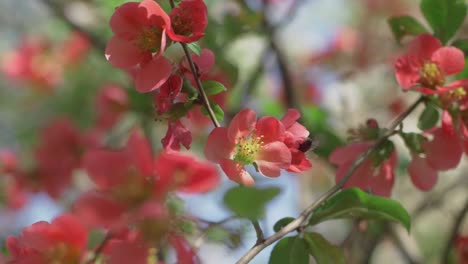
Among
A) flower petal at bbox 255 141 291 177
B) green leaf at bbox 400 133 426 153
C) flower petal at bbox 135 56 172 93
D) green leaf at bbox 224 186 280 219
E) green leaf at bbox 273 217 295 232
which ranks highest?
flower petal at bbox 135 56 172 93

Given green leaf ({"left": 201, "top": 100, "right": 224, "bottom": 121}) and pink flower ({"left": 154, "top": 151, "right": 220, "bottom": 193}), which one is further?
green leaf ({"left": 201, "top": 100, "right": 224, "bottom": 121})

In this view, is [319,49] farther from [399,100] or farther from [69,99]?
[69,99]

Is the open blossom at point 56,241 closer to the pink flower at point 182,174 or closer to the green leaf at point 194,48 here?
the pink flower at point 182,174

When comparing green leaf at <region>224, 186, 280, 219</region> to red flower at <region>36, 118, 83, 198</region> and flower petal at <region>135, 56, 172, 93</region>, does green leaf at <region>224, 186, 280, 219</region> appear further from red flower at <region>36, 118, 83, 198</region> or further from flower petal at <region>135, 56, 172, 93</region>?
red flower at <region>36, 118, 83, 198</region>

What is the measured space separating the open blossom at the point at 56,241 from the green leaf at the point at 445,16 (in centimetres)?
54

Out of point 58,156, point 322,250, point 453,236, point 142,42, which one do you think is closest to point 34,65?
point 58,156

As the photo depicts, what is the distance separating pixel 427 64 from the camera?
0.88 meters

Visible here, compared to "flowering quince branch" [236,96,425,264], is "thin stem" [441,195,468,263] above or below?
below

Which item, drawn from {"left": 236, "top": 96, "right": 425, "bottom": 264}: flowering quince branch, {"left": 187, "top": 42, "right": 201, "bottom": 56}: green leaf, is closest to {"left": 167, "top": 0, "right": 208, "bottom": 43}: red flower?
{"left": 187, "top": 42, "right": 201, "bottom": 56}: green leaf

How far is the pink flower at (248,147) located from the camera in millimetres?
746

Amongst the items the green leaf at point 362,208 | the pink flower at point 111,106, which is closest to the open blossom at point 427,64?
the green leaf at point 362,208

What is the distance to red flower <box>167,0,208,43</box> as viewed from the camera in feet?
2.43

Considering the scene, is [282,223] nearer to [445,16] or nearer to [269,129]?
[269,129]

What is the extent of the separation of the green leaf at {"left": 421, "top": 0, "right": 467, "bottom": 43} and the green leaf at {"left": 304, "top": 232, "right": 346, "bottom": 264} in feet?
1.10
